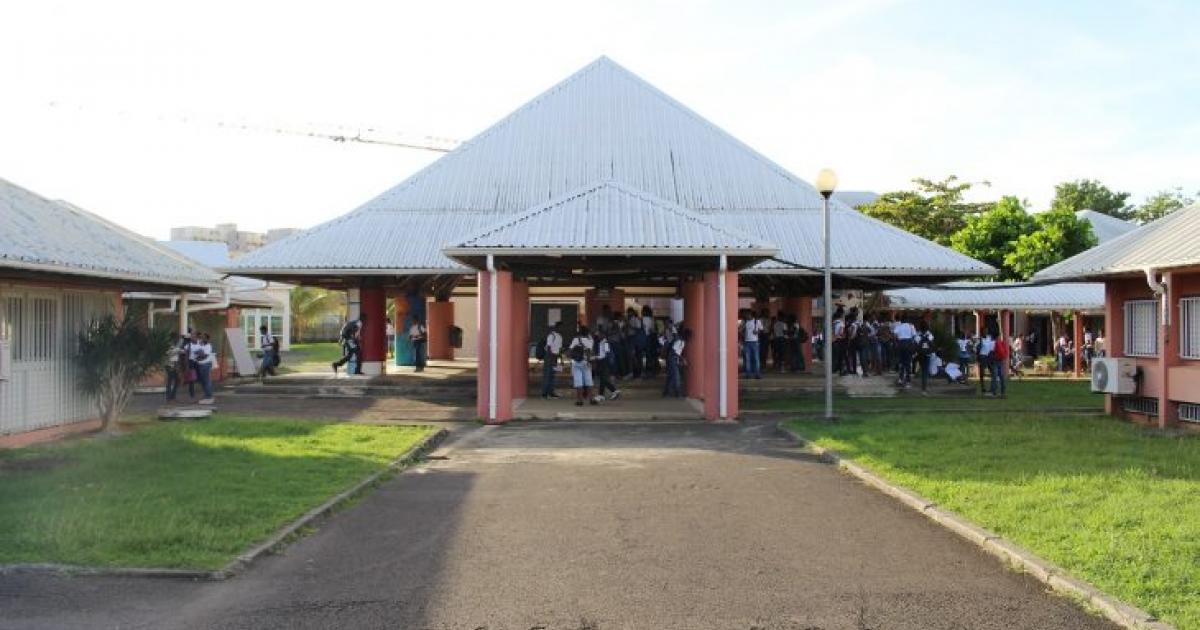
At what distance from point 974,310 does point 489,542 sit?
1276 inches

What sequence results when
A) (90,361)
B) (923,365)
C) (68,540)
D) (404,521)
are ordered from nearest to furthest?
1. (68,540)
2. (404,521)
3. (90,361)
4. (923,365)

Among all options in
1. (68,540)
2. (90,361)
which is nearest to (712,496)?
(68,540)

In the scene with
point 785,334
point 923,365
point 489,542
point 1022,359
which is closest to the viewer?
point 489,542

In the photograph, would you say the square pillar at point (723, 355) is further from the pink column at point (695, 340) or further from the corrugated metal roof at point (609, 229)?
the pink column at point (695, 340)

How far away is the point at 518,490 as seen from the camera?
10438 millimetres

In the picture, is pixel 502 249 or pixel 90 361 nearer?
pixel 90 361

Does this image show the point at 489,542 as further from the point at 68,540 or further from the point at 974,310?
the point at 974,310

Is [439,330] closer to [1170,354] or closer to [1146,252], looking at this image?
[1146,252]

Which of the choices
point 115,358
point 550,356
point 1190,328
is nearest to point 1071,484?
point 1190,328

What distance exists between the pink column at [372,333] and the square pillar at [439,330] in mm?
8282

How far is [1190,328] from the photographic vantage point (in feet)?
51.0

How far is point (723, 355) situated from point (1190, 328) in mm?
7324

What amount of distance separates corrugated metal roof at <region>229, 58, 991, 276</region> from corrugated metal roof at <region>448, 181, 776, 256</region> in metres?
4.38

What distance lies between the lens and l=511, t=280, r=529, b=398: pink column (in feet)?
65.8
